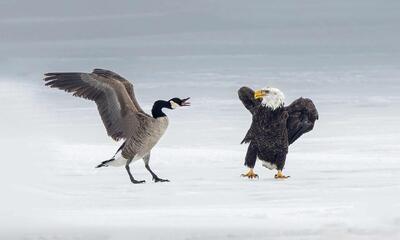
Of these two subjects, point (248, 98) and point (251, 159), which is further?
point (248, 98)

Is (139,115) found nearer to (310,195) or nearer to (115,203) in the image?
(115,203)

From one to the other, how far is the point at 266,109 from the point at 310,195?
1824 mm

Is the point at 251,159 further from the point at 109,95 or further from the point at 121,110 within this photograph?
the point at 109,95

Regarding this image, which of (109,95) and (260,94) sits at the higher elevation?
(260,94)

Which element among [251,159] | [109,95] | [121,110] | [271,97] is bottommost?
[251,159]

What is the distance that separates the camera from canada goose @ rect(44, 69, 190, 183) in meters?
15.8

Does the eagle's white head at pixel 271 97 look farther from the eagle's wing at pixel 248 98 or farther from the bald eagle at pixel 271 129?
the eagle's wing at pixel 248 98

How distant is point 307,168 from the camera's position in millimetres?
17297

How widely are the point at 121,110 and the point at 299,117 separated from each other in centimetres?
255

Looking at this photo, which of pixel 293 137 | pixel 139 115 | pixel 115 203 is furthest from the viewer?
pixel 293 137

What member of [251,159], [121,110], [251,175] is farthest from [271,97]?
[121,110]

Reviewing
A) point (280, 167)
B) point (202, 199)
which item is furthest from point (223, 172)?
point (202, 199)

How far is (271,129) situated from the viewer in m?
16.6

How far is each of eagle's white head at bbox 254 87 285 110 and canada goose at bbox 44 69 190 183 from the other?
3.97 ft
